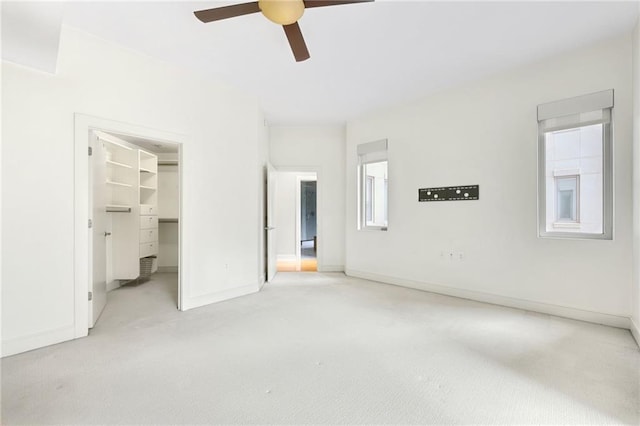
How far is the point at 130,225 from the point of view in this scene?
4.53 metres

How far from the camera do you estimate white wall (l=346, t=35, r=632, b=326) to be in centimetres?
294

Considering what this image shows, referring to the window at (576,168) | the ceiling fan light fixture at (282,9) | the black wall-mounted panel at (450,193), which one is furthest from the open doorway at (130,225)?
the window at (576,168)

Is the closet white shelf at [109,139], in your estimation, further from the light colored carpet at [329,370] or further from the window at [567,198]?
the window at [567,198]

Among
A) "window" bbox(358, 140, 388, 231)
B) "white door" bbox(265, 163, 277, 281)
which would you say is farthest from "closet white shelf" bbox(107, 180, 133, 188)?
"window" bbox(358, 140, 388, 231)

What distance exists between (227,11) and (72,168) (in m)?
1.96

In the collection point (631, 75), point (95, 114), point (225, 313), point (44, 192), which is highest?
point (631, 75)

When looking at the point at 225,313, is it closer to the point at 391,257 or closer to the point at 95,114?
the point at 95,114

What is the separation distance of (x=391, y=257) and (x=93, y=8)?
4.51 m

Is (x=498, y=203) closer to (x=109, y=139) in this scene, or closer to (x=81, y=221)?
(x=81, y=221)

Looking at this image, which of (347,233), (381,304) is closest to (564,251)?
(381,304)

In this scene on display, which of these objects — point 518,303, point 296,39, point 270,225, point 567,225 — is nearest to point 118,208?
point 270,225

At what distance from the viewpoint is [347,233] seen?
549 centimetres

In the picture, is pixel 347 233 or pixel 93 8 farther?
pixel 347 233

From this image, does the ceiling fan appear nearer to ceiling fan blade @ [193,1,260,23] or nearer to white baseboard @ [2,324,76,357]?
ceiling fan blade @ [193,1,260,23]
